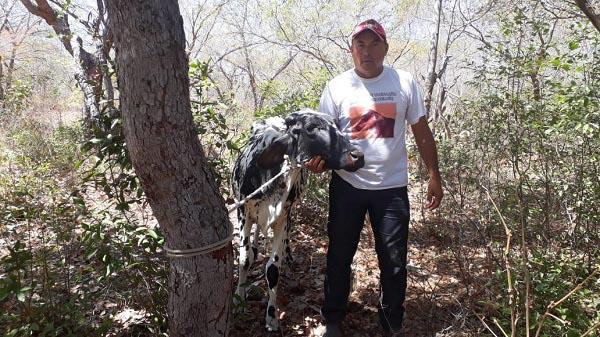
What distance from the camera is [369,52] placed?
278 cm

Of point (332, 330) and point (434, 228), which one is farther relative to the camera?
point (434, 228)

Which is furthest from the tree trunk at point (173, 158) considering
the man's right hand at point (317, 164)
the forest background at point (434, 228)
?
the man's right hand at point (317, 164)

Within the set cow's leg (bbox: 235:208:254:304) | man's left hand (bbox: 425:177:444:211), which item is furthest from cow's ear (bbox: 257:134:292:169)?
man's left hand (bbox: 425:177:444:211)

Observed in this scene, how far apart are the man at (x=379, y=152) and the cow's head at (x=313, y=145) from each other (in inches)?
3.5

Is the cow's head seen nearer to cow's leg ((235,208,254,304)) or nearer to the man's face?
the man's face

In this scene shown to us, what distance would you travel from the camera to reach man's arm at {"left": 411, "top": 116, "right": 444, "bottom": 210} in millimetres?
2842

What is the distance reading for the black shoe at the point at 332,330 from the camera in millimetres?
3018

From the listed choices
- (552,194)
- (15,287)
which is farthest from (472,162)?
(15,287)

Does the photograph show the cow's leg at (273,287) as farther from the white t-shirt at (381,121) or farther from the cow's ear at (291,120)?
the cow's ear at (291,120)

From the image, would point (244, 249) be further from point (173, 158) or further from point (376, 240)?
point (173, 158)

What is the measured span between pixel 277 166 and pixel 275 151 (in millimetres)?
132

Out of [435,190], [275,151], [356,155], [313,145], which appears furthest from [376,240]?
[275,151]

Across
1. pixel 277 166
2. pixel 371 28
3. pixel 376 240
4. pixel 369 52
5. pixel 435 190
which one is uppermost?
pixel 371 28

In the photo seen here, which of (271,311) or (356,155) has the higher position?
(356,155)
